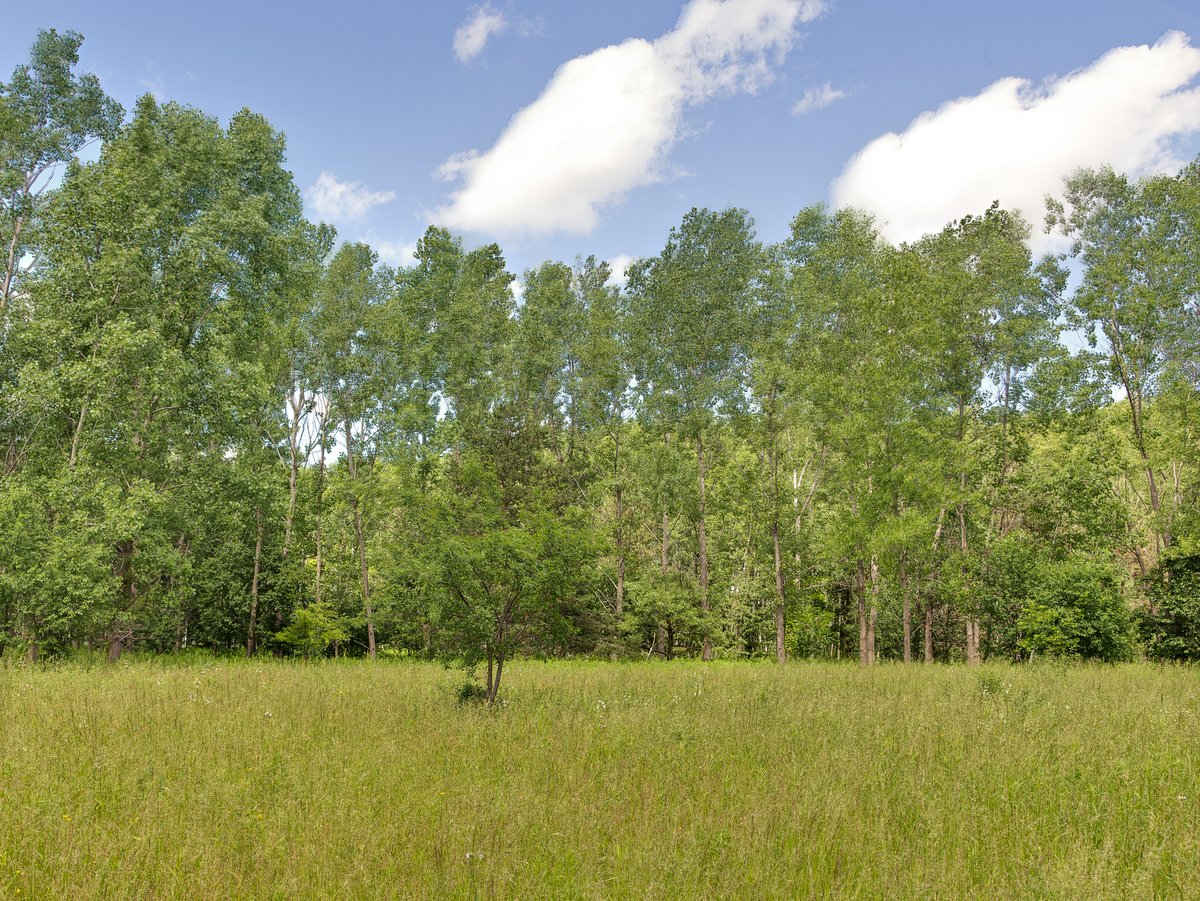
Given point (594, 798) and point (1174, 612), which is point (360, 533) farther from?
point (1174, 612)

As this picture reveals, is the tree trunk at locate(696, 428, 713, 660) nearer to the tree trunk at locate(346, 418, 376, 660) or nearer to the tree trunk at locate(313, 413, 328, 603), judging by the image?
the tree trunk at locate(346, 418, 376, 660)

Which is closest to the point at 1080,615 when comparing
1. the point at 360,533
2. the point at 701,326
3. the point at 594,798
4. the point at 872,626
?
the point at 872,626

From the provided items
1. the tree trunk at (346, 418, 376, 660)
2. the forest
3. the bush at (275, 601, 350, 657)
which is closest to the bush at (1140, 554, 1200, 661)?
the forest

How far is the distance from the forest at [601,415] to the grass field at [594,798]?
4.38 metres

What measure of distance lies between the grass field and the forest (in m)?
4.38

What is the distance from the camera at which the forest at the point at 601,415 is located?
55.5ft

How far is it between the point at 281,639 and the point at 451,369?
557 inches

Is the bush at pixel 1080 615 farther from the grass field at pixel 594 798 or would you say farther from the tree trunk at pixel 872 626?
the grass field at pixel 594 798

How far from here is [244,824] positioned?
4773 millimetres

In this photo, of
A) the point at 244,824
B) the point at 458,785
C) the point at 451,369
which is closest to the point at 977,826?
the point at 458,785

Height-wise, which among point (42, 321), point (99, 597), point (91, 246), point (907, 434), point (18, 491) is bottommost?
point (99, 597)

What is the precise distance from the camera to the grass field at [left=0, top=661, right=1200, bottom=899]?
160 inches

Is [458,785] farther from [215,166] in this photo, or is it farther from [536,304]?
[536,304]

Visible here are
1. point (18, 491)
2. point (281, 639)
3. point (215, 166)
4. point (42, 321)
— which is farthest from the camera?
point (281, 639)
